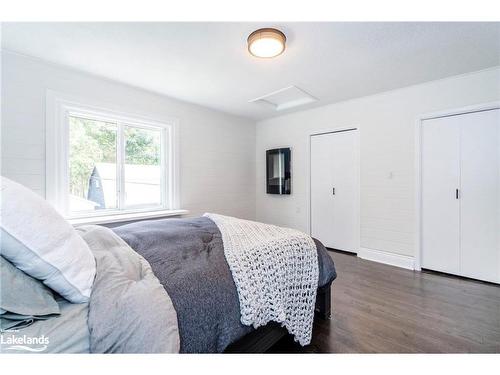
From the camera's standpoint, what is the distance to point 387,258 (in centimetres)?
309

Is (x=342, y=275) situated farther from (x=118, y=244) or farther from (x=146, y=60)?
(x=146, y=60)

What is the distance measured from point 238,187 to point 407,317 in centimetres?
316

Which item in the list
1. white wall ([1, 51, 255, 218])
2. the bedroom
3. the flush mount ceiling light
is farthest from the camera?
white wall ([1, 51, 255, 218])

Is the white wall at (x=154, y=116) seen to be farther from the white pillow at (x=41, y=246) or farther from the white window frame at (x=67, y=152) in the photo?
the white pillow at (x=41, y=246)

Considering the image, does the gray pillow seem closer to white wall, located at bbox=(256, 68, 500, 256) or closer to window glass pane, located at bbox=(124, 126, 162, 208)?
window glass pane, located at bbox=(124, 126, 162, 208)

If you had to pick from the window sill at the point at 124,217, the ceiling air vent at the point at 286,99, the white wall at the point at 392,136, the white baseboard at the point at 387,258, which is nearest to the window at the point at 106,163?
the window sill at the point at 124,217

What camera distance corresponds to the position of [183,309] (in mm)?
918

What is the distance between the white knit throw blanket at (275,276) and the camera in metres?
1.19

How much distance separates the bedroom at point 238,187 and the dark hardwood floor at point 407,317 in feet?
0.06

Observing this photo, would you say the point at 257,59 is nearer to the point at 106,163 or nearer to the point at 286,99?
the point at 286,99

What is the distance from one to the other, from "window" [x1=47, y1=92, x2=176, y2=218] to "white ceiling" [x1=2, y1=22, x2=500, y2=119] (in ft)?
1.90

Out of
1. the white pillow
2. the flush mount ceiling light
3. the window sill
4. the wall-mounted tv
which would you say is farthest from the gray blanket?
the wall-mounted tv

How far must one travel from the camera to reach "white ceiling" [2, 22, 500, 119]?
71.0 inches
